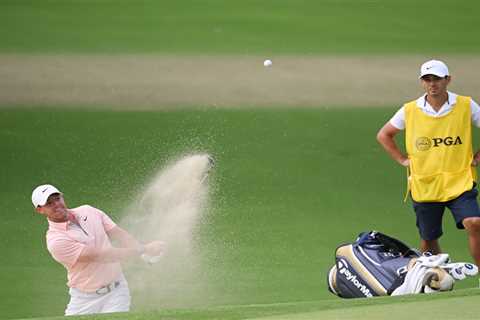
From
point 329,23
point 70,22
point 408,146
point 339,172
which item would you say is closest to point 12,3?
point 70,22

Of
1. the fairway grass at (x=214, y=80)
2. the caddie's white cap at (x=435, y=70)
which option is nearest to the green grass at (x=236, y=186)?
the fairway grass at (x=214, y=80)

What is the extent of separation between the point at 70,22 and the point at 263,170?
539 cm

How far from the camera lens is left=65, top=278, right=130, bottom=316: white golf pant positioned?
31.6 feet

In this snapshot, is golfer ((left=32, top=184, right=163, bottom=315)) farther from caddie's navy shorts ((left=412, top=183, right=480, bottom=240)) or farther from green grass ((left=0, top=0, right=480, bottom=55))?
green grass ((left=0, top=0, right=480, bottom=55))

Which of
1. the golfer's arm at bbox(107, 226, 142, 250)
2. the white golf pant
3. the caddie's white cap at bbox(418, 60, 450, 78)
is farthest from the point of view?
the caddie's white cap at bbox(418, 60, 450, 78)

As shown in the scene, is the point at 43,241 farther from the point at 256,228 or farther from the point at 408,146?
the point at 408,146

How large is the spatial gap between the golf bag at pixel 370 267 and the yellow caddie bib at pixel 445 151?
2.39 feet

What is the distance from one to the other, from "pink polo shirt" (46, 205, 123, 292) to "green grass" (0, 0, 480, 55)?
7697 mm

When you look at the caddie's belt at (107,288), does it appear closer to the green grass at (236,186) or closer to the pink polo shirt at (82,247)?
the pink polo shirt at (82,247)

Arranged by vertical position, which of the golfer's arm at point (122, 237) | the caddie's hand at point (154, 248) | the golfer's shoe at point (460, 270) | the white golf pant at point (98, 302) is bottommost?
the golfer's shoe at point (460, 270)

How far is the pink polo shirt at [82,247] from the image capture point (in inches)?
374

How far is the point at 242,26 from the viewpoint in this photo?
1833 centimetres

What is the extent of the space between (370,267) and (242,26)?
925cm

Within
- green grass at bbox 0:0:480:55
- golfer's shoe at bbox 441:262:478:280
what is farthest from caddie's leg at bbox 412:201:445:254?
green grass at bbox 0:0:480:55
